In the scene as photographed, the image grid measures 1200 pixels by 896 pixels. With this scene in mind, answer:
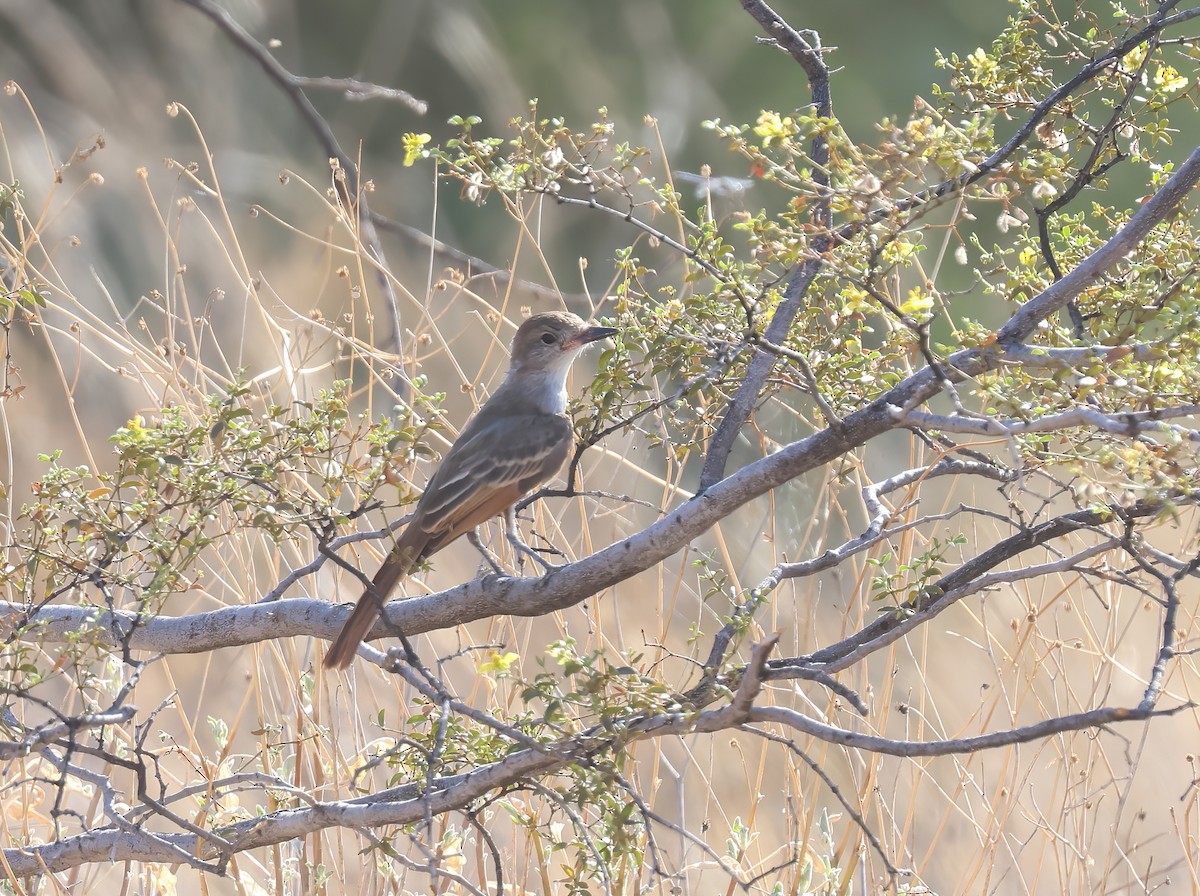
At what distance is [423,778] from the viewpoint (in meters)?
2.40

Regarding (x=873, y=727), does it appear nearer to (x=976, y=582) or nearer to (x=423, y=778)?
(x=976, y=582)

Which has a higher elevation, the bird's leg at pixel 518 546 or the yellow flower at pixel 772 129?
the bird's leg at pixel 518 546

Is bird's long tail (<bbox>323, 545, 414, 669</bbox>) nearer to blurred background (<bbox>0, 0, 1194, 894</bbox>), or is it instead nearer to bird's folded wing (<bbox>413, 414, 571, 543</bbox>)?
bird's folded wing (<bbox>413, 414, 571, 543</bbox>)

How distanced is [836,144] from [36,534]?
5.36 feet

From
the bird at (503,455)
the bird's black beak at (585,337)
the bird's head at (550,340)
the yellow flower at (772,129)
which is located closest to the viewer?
the yellow flower at (772,129)

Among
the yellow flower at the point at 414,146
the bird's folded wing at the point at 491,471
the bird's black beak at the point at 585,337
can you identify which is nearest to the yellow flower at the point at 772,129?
the yellow flower at the point at 414,146

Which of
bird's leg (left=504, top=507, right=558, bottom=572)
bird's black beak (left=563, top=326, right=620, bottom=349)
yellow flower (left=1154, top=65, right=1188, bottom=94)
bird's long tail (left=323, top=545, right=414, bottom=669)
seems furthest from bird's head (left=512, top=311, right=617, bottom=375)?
yellow flower (left=1154, top=65, right=1188, bottom=94)

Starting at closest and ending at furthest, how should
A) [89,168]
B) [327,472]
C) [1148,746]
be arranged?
[327,472]
[89,168]
[1148,746]

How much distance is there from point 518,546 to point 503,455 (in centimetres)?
56

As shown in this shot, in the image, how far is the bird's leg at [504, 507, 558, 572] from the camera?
2670mm

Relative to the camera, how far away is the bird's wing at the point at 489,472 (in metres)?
3.04

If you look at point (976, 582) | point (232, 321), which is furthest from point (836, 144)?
point (232, 321)

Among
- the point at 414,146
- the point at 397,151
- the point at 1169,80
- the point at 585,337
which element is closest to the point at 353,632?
the point at 414,146

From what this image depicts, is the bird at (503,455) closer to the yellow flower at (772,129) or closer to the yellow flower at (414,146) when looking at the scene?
the yellow flower at (414,146)
